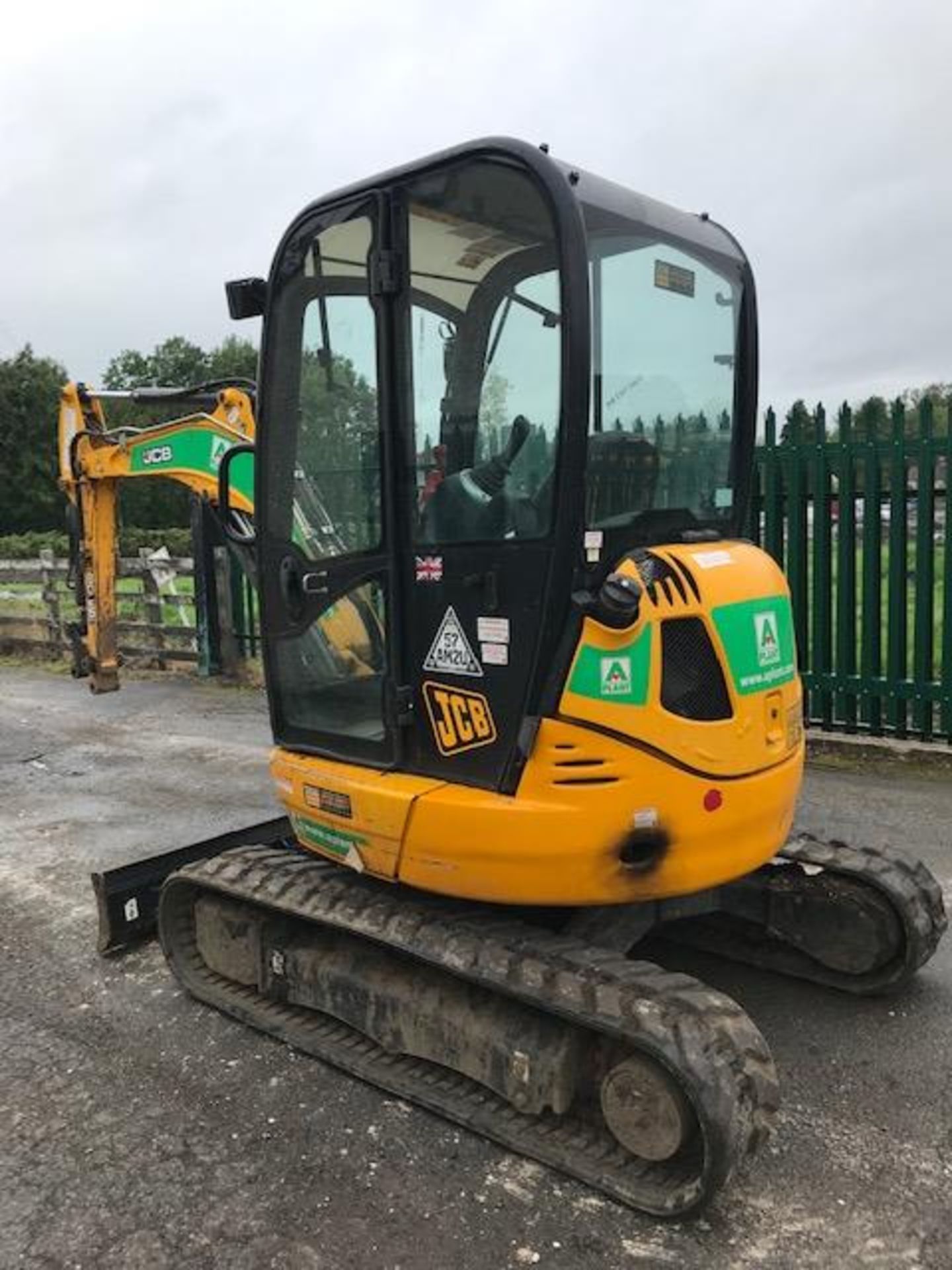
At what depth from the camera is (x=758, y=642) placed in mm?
3258

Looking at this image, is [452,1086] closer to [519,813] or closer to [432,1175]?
[432,1175]

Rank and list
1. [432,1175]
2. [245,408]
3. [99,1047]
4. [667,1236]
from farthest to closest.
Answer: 1. [245,408]
2. [99,1047]
3. [432,1175]
4. [667,1236]

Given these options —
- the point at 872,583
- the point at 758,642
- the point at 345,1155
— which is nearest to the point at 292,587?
the point at 758,642

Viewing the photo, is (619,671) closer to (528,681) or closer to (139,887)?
(528,681)

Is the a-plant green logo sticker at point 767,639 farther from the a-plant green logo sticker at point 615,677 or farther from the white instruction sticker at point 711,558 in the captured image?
the a-plant green logo sticker at point 615,677

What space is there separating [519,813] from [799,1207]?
1.26m

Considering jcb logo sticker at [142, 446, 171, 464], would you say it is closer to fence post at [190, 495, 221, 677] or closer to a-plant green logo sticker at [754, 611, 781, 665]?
a-plant green logo sticker at [754, 611, 781, 665]

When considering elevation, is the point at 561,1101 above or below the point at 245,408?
below

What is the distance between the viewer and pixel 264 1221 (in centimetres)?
288

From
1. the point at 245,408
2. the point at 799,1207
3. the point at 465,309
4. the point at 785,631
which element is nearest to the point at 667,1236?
the point at 799,1207

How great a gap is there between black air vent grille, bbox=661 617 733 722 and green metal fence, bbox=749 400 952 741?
14.3 ft

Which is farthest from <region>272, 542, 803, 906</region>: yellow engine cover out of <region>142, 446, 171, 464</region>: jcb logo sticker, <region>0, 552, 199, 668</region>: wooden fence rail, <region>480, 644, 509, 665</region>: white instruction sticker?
<region>0, 552, 199, 668</region>: wooden fence rail

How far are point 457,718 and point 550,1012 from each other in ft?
2.95

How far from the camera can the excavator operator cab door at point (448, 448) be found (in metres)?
3.06
